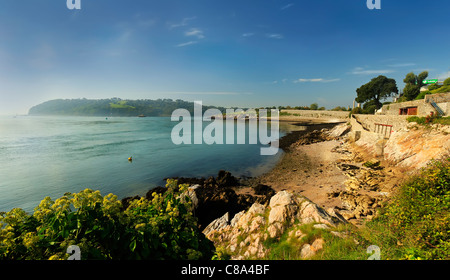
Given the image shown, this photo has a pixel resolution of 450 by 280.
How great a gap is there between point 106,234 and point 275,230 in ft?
20.6

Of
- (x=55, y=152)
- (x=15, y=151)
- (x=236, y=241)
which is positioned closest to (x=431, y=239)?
(x=236, y=241)

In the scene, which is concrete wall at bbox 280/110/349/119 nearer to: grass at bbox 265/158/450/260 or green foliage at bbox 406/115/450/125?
green foliage at bbox 406/115/450/125

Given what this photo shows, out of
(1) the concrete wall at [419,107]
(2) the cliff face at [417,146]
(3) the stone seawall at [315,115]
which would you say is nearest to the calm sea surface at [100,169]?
(2) the cliff face at [417,146]

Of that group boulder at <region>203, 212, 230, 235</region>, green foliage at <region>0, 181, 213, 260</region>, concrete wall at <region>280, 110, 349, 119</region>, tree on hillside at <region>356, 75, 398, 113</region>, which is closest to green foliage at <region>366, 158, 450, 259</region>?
green foliage at <region>0, 181, 213, 260</region>

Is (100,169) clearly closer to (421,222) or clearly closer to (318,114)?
(421,222)

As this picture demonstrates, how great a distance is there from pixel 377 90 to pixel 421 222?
7826cm

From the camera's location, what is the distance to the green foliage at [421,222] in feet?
13.5

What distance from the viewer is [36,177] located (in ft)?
74.3

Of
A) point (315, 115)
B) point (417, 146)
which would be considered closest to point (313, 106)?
point (315, 115)

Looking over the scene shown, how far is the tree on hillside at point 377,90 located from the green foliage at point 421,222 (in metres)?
69.8

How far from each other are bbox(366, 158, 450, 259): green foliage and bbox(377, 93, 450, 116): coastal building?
20024 mm

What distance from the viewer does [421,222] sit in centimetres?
474

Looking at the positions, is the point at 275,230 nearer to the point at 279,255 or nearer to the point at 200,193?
the point at 279,255

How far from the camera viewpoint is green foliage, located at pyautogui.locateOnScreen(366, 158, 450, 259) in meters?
4.12
